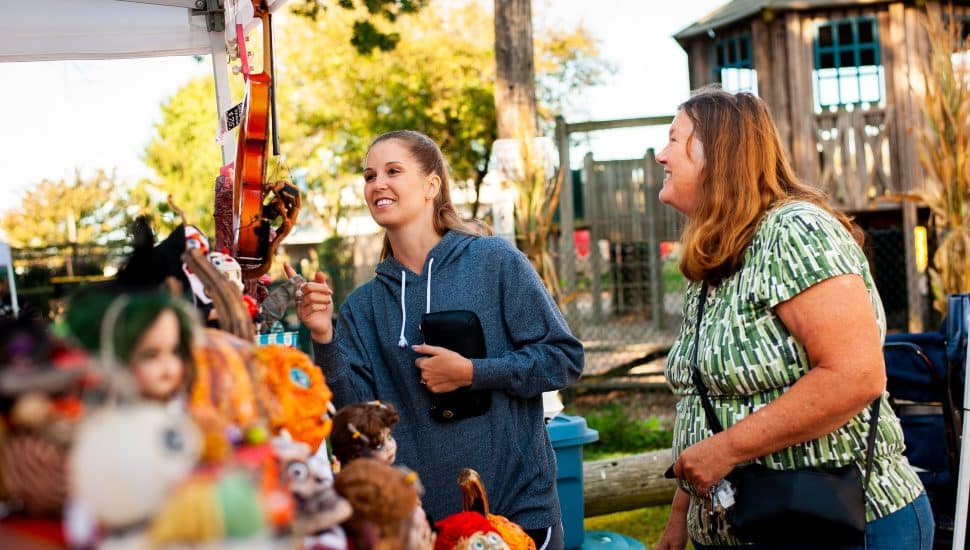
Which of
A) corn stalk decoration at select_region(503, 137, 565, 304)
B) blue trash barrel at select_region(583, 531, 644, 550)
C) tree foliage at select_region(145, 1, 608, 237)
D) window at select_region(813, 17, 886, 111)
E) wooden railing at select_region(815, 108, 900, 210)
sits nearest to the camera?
blue trash barrel at select_region(583, 531, 644, 550)

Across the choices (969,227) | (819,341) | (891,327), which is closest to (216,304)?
(819,341)

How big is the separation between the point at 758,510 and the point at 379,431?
2.69 ft

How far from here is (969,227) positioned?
6.09 metres

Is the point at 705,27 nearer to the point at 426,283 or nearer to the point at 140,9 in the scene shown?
the point at 140,9

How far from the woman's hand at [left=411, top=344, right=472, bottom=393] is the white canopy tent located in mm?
1468

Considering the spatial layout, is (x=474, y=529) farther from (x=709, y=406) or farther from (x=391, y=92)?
(x=391, y=92)

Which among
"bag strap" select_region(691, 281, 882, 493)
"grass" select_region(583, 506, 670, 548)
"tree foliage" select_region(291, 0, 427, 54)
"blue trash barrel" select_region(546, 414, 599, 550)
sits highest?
"tree foliage" select_region(291, 0, 427, 54)

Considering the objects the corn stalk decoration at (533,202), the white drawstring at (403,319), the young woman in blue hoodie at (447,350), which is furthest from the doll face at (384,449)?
the corn stalk decoration at (533,202)

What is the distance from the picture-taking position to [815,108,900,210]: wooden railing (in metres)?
10.7

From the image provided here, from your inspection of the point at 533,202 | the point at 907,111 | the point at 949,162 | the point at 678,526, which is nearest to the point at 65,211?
the point at 533,202

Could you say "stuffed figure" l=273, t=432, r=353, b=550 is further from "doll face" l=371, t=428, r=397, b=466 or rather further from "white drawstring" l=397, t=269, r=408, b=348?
"white drawstring" l=397, t=269, r=408, b=348

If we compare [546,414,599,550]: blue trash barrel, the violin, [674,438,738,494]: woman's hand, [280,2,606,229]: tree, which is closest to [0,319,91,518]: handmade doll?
the violin

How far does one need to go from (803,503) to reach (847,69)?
11.1 metres

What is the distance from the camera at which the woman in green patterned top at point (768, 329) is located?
1856 millimetres
